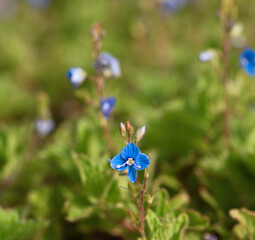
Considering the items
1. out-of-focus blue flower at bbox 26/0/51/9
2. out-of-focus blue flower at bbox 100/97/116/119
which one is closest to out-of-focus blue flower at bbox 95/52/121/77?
out-of-focus blue flower at bbox 100/97/116/119

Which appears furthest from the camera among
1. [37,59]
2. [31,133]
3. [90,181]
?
[37,59]

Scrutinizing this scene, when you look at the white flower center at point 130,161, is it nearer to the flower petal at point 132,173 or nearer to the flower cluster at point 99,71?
the flower petal at point 132,173

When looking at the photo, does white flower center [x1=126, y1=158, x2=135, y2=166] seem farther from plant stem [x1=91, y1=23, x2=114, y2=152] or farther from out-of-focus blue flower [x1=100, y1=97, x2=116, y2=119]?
plant stem [x1=91, y1=23, x2=114, y2=152]

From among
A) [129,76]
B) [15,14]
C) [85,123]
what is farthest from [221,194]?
[15,14]

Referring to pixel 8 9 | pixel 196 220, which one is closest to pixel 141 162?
pixel 196 220

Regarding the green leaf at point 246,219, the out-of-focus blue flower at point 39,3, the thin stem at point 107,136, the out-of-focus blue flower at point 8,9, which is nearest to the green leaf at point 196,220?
the green leaf at point 246,219

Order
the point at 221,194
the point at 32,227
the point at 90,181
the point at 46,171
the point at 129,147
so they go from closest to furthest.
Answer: the point at 129,147, the point at 32,227, the point at 90,181, the point at 221,194, the point at 46,171

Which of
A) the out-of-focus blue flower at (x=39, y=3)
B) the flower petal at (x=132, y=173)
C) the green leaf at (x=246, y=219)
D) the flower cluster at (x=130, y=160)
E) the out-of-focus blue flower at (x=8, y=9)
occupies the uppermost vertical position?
the out-of-focus blue flower at (x=8, y=9)

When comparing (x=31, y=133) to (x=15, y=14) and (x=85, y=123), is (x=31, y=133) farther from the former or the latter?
(x=15, y=14)
